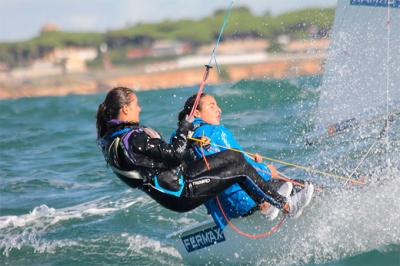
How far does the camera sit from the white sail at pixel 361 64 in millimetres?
4891

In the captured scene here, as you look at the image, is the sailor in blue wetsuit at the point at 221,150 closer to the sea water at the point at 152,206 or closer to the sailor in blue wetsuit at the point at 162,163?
the sailor in blue wetsuit at the point at 162,163

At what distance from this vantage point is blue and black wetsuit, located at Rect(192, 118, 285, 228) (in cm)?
403

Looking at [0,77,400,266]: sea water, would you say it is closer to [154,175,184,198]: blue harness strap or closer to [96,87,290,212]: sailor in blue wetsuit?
[96,87,290,212]: sailor in blue wetsuit

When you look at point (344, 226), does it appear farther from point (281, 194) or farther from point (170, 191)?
point (170, 191)

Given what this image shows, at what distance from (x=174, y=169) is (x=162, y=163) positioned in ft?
0.30

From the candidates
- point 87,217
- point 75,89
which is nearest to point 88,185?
point 87,217

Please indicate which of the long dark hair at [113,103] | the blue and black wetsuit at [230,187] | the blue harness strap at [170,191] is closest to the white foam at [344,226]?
the blue and black wetsuit at [230,187]

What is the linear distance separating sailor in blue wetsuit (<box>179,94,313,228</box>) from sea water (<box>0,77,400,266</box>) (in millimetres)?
219

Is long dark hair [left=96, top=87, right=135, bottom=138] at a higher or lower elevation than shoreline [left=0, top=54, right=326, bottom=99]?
higher

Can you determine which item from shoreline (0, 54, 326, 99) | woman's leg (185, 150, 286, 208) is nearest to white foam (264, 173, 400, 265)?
woman's leg (185, 150, 286, 208)

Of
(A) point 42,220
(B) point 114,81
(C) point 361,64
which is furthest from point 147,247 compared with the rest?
(B) point 114,81

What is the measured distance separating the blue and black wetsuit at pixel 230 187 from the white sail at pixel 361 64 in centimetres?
117

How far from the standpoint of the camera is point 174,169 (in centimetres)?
390

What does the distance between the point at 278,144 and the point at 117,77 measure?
43.8 metres
